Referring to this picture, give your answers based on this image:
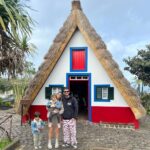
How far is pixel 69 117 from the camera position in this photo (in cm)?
1119

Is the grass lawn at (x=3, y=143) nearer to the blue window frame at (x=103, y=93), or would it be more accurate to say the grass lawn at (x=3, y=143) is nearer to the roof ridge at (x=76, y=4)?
the blue window frame at (x=103, y=93)

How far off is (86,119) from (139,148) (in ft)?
19.2

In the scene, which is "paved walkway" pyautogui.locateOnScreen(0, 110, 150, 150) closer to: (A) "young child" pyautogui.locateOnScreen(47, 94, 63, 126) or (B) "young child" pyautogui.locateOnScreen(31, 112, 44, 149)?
(B) "young child" pyautogui.locateOnScreen(31, 112, 44, 149)

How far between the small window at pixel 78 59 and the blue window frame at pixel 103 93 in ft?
3.73

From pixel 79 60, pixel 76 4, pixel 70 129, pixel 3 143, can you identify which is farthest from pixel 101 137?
pixel 76 4

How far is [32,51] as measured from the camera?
1330cm

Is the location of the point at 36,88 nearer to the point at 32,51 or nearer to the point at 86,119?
the point at 86,119

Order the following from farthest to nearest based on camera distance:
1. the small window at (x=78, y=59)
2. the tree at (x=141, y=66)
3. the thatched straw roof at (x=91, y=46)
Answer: the tree at (x=141, y=66) < the small window at (x=78, y=59) < the thatched straw roof at (x=91, y=46)

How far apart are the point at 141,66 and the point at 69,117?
61.8 ft

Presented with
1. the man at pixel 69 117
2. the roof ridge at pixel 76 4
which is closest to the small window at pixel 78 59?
the roof ridge at pixel 76 4

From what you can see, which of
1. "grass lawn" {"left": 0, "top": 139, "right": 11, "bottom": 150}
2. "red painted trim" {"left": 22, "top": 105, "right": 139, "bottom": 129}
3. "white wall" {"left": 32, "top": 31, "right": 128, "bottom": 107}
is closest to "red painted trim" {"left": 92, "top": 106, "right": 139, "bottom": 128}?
"red painted trim" {"left": 22, "top": 105, "right": 139, "bottom": 129}

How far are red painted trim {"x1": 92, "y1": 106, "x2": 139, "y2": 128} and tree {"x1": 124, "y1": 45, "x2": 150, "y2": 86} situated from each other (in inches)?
502

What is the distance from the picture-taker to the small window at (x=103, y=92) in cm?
1662

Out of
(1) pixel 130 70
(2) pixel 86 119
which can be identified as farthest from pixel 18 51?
(1) pixel 130 70
